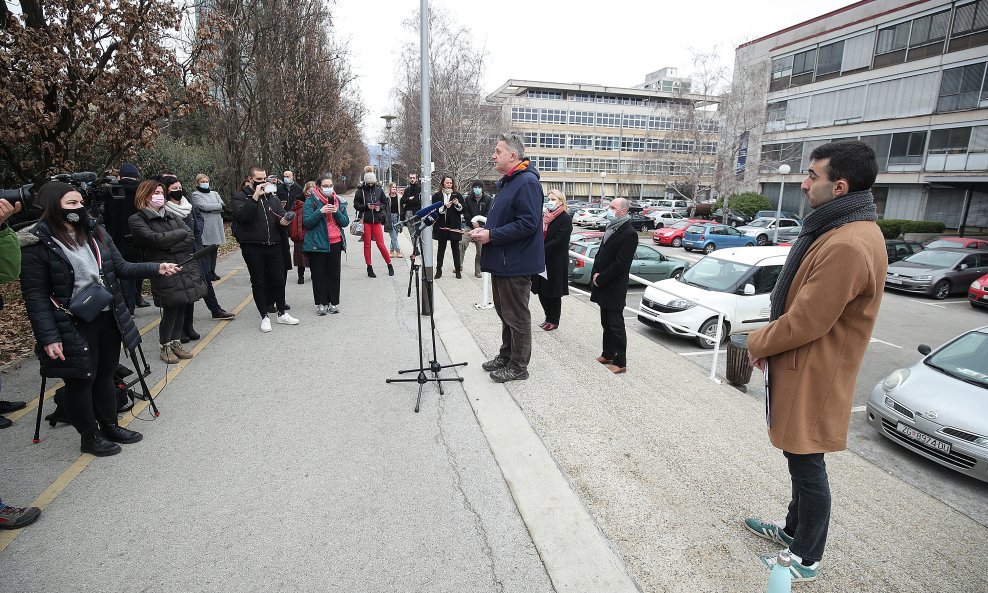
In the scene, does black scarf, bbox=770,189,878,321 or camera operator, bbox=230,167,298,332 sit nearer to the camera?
black scarf, bbox=770,189,878,321

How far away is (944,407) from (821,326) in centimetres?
453

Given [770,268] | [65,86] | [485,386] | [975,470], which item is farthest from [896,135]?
[65,86]

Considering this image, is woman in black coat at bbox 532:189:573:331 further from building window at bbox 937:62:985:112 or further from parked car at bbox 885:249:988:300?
building window at bbox 937:62:985:112

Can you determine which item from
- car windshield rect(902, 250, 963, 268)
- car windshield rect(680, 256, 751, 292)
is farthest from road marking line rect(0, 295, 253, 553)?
car windshield rect(902, 250, 963, 268)

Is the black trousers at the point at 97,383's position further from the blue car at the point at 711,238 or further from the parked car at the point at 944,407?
the blue car at the point at 711,238

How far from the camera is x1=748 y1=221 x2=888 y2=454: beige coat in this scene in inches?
87.4

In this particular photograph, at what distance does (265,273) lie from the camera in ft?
22.7

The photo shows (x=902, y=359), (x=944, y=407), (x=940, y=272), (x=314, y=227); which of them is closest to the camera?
(x=944, y=407)

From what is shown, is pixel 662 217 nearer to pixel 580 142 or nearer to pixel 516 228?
pixel 516 228

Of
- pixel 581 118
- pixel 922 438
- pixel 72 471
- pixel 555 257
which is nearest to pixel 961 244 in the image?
pixel 922 438

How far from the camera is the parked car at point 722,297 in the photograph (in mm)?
9105

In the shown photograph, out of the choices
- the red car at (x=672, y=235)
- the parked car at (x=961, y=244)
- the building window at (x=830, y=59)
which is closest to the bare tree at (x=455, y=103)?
the red car at (x=672, y=235)

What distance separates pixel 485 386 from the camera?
16.0 ft

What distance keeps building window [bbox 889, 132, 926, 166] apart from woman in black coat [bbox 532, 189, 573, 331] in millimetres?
37004
